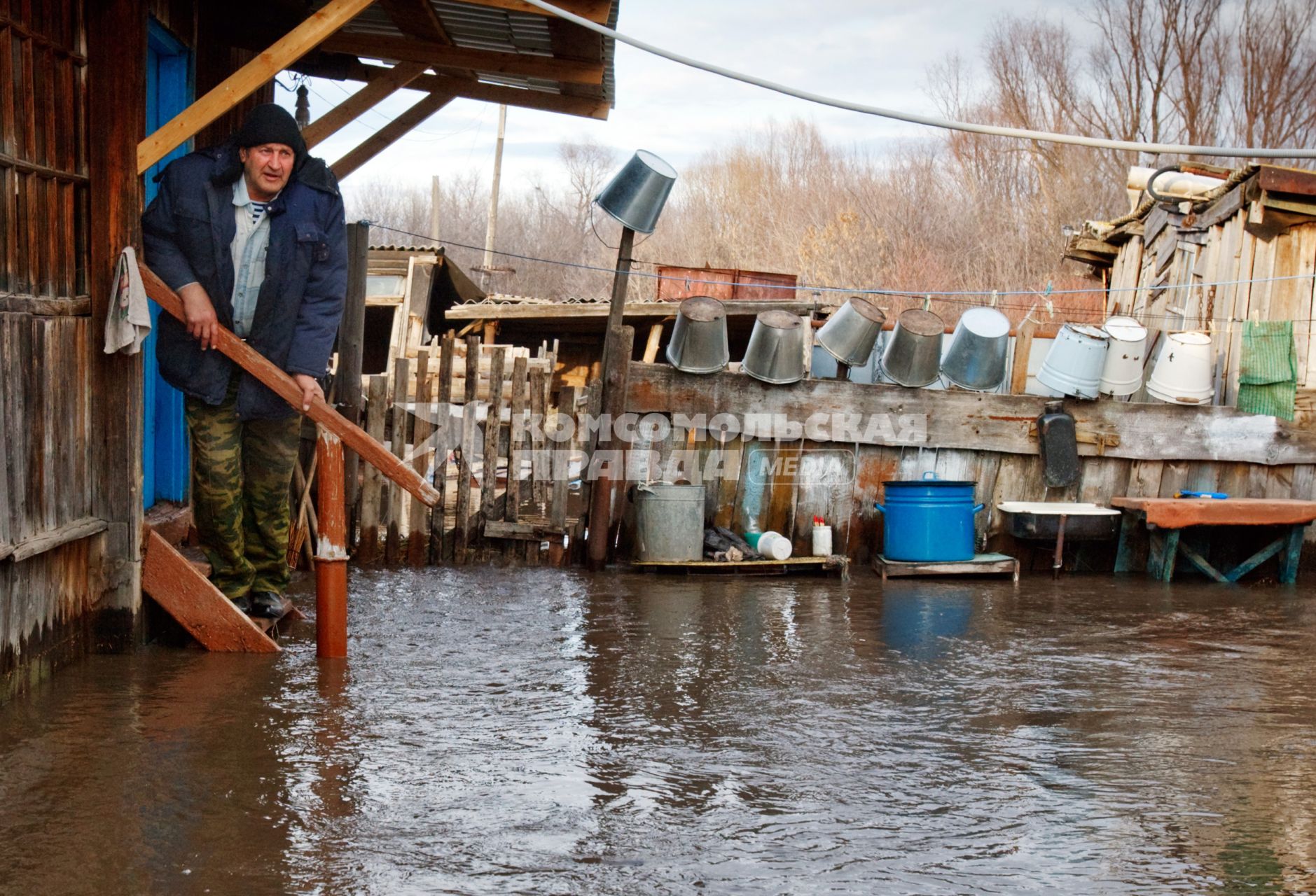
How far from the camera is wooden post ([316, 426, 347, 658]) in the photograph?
5680 millimetres

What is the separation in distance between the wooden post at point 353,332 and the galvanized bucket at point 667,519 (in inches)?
85.6

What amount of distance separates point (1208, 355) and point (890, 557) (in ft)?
10.7

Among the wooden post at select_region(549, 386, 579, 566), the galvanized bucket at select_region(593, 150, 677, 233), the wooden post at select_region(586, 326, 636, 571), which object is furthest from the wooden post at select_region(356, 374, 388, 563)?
the galvanized bucket at select_region(593, 150, 677, 233)

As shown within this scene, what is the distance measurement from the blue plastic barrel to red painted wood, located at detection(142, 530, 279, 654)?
16.9 feet

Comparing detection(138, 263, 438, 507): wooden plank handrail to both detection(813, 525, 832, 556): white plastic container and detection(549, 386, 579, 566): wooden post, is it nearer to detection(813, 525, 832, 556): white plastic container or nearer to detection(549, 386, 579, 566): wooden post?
detection(549, 386, 579, 566): wooden post

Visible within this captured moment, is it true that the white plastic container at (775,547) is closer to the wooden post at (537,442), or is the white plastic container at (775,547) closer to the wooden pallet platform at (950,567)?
the wooden pallet platform at (950,567)

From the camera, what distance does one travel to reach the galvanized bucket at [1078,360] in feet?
33.0

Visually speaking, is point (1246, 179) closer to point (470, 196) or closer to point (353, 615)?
point (353, 615)

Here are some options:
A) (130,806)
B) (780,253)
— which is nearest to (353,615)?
(130,806)

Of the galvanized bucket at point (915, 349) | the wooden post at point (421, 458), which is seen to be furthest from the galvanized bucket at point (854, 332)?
the wooden post at point (421, 458)

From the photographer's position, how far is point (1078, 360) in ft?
33.1

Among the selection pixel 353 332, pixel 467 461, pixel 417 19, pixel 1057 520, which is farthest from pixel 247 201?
pixel 1057 520

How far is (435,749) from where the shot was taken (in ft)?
14.9

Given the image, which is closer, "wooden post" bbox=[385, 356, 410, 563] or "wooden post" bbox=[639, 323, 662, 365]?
"wooden post" bbox=[385, 356, 410, 563]
